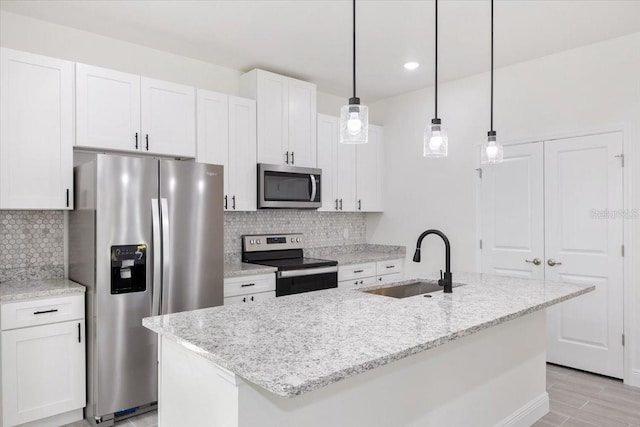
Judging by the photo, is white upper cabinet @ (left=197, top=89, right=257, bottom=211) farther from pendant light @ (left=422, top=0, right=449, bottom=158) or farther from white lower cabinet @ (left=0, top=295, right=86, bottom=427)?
pendant light @ (left=422, top=0, right=449, bottom=158)

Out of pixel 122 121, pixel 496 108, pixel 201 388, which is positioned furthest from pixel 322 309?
pixel 496 108

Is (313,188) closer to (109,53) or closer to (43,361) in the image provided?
(109,53)

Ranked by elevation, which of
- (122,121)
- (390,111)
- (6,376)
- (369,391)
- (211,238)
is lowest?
(6,376)

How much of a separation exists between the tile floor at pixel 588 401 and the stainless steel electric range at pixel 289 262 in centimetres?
201

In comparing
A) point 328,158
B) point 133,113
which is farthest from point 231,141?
point 328,158

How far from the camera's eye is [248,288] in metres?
3.54

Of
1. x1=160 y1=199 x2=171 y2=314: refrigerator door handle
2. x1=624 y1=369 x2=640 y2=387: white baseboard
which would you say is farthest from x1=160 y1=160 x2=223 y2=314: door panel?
x1=624 y1=369 x2=640 y2=387: white baseboard

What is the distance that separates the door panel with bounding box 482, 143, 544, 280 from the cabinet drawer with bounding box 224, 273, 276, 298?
2.17 metres

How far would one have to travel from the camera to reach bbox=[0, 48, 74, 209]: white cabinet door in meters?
2.72

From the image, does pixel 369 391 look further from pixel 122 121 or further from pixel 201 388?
pixel 122 121

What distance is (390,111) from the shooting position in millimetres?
5121

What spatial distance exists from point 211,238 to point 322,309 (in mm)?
1432

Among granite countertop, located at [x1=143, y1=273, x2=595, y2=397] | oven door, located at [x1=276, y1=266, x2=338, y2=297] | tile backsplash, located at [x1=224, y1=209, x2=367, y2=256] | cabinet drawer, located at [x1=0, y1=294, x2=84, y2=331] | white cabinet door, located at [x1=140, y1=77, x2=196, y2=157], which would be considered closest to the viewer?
granite countertop, located at [x1=143, y1=273, x2=595, y2=397]

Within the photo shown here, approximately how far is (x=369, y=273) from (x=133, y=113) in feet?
8.98
